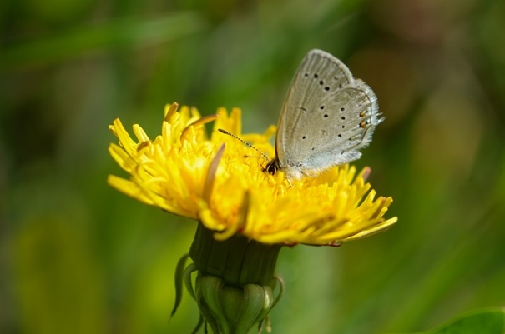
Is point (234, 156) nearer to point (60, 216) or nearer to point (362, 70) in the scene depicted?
point (60, 216)

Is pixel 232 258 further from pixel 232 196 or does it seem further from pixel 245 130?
pixel 245 130

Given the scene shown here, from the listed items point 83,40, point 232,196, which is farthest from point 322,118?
point 83,40

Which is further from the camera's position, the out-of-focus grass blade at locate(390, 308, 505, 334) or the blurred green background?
the blurred green background

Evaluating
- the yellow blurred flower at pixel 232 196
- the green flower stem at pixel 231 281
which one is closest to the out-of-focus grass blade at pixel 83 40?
the yellow blurred flower at pixel 232 196

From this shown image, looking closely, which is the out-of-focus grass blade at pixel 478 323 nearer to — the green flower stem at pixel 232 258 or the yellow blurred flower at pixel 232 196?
the yellow blurred flower at pixel 232 196

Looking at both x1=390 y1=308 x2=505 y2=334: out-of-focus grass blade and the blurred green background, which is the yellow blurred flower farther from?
the blurred green background

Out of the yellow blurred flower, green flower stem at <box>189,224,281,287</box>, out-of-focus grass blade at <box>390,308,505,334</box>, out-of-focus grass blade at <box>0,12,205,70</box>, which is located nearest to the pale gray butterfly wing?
the yellow blurred flower
